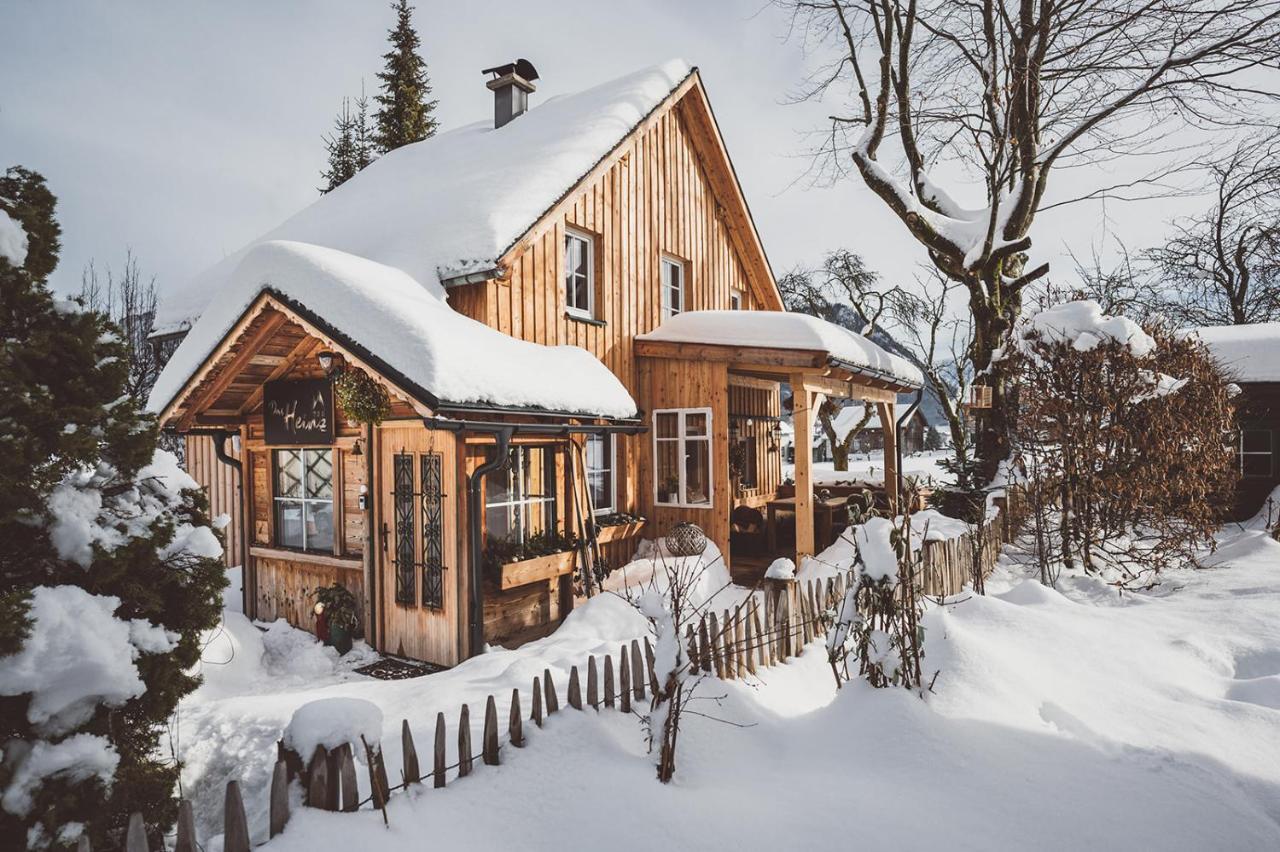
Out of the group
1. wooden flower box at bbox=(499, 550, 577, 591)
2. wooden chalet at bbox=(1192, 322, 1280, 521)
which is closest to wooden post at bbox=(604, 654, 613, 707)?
wooden flower box at bbox=(499, 550, 577, 591)

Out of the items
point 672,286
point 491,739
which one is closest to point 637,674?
point 491,739

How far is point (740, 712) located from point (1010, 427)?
27.6 ft

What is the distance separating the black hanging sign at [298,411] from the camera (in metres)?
7.62

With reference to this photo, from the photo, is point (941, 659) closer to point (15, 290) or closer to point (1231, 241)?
point (15, 290)

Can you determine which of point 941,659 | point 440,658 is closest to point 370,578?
point 440,658

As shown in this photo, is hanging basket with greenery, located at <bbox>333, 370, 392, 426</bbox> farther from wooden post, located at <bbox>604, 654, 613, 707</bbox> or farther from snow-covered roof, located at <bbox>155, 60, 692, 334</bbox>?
wooden post, located at <bbox>604, 654, 613, 707</bbox>

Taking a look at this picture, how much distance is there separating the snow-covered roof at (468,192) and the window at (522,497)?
7.72 ft

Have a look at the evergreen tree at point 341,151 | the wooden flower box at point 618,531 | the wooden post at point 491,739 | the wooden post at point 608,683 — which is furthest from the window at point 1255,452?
the evergreen tree at point 341,151

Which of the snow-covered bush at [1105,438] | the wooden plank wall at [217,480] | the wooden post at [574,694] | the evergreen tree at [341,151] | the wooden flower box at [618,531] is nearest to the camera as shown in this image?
the wooden post at [574,694]

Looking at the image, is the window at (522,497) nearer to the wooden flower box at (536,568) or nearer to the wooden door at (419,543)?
the wooden flower box at (536,568)

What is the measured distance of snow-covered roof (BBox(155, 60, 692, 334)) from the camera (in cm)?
838

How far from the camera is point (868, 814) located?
313 cm

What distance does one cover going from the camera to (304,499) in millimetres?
8133

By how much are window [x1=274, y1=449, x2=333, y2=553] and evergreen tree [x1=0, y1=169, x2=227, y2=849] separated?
4.57 m
